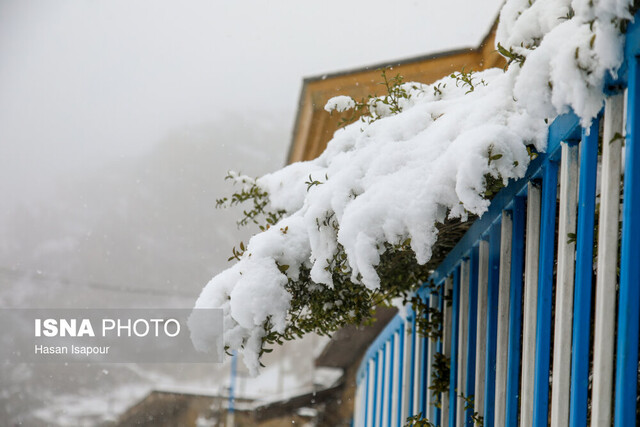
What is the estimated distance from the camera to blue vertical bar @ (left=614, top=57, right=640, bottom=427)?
1.37m

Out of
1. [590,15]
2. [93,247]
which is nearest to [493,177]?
[590,15]

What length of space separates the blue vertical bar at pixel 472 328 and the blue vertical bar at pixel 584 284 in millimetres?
929

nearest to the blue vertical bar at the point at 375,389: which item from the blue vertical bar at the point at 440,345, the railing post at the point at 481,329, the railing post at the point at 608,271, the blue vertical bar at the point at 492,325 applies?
the blue vertical bar at the point at 440,345

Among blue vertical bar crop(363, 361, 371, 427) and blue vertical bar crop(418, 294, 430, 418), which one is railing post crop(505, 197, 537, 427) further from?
blue vertical bar crop(363, 361, 371, 427)

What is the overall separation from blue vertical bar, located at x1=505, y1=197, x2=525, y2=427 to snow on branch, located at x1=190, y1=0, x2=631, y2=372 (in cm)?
19

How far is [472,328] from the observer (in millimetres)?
2586

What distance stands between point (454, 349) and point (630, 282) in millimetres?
1460

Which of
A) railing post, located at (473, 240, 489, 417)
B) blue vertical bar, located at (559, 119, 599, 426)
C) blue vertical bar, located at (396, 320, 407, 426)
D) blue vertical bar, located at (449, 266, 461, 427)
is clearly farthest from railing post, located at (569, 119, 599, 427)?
blue vertical bar, located at (396, 320, 407, 426)

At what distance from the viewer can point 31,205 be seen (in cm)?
5128

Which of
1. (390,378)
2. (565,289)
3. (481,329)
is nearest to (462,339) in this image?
(481,329)

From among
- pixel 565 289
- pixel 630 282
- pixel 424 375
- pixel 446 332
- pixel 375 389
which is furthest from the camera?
pixel 375 389

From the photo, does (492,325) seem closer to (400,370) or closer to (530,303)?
(530,303)

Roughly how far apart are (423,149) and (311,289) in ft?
2.16

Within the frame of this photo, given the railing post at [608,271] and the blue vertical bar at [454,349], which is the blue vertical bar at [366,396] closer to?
the blue vertical bar at [454,349]
